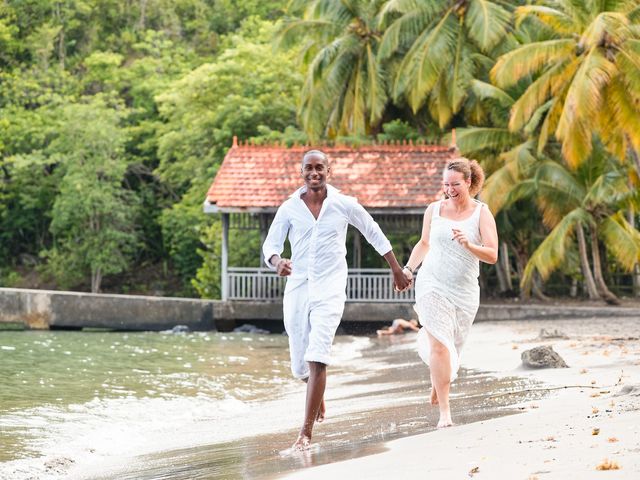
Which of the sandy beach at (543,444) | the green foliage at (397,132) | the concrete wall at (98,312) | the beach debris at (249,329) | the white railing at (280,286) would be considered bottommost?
the beach debris at (249,329)

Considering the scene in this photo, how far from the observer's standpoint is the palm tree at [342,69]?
29594mm

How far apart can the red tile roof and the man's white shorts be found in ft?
55.9

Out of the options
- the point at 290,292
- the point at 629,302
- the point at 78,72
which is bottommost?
the point at 629,302

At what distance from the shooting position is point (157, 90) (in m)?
39.0

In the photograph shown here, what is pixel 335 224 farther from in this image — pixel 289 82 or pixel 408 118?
pixel 289 82

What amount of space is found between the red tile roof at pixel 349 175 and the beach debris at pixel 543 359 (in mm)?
13705

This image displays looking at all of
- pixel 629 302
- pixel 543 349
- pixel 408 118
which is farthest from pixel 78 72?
pixel 543 349

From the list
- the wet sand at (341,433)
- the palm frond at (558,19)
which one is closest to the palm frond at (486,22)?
the palm frond at (558,19)

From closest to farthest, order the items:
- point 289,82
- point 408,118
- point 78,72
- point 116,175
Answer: point 408,118 < point 289,82 < point 116,175 < point 78,72

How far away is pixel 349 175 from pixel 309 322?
18208mm

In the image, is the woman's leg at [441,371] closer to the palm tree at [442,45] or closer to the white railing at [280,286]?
the white railing at [280,286]

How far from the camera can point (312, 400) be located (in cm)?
732

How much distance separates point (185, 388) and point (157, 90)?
87.6 feet

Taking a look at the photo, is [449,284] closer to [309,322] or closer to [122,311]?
[309,322]
